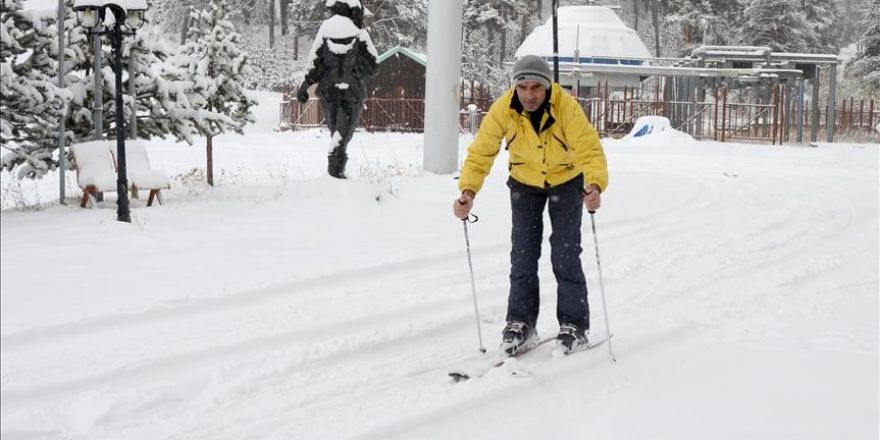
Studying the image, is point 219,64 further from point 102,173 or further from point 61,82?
point 102,173

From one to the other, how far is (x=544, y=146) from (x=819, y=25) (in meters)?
52.9

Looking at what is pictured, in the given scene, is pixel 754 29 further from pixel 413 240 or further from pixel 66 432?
pixel 66 432

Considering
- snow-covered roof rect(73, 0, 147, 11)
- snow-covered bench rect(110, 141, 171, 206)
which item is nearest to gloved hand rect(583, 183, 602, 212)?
snow-covered roof rect(73, 0, 147, 11)

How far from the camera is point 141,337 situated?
6223 mm

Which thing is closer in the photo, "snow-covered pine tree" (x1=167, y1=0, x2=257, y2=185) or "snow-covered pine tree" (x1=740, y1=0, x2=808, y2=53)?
"snow-covered pine tree" (x1=167, y1=0, x2=257, y2=185)

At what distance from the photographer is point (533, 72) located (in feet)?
18.7

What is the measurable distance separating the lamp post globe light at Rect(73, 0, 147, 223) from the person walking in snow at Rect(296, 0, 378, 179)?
293 centimetres

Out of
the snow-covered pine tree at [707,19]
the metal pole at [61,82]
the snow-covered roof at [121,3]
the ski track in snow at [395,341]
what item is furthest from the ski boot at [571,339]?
the snow-covered pine tree at [707,19]

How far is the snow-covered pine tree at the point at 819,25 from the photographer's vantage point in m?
52.8

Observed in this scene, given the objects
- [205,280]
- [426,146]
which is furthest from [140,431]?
[426,146]

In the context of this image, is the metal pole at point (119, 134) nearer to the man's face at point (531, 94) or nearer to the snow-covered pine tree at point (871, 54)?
the man's face at point (531, 94)

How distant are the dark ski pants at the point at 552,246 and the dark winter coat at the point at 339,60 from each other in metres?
7.14

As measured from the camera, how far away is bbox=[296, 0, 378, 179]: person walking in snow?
508 inches

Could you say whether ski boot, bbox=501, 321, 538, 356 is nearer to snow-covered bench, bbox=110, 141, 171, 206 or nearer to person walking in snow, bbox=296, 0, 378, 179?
snow-covered bench, bbox=110, 141, 171, 206
